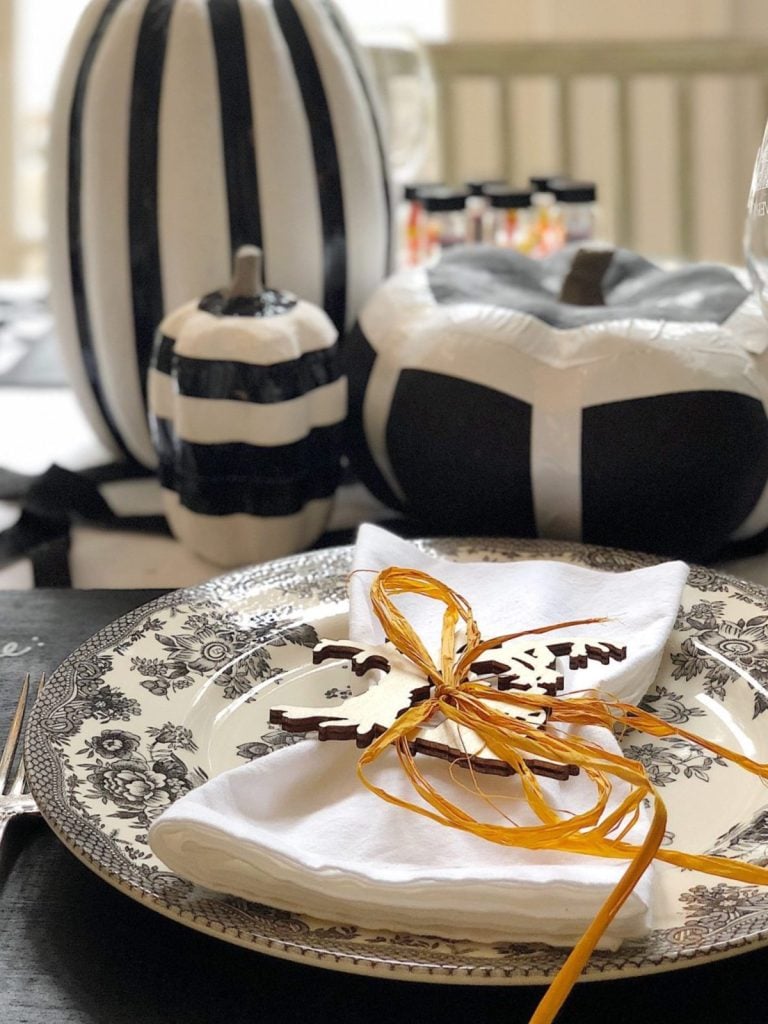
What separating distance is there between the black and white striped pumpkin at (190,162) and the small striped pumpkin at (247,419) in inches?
3.0

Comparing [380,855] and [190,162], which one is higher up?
[190,162]

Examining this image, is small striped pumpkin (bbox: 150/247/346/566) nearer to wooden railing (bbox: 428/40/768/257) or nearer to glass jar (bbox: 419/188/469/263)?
glass jar (bbox: 419/188/469/263)

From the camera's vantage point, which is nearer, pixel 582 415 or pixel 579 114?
pixel 582 415

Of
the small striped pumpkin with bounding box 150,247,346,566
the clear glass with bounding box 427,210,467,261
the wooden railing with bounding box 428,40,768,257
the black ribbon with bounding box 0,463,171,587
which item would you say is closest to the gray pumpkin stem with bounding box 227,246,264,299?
the small striped pumpkin with bounding box 150,247,346,566

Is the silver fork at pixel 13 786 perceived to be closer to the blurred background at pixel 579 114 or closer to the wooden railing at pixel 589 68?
the wooden railing at pixel 589 68

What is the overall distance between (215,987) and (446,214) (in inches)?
29.6

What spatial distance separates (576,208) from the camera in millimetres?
979

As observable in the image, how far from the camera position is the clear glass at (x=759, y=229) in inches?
19.1

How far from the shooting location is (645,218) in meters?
2.38

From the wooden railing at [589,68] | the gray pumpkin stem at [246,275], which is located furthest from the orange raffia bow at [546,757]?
the wooden railing at [589,68]

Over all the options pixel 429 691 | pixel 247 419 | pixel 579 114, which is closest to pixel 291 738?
pixel 429 691

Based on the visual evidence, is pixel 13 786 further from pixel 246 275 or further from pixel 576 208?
pixel 576 208

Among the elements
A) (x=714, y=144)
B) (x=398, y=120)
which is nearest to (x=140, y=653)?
(x=398, y=120)

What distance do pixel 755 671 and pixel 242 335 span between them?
0.29m
